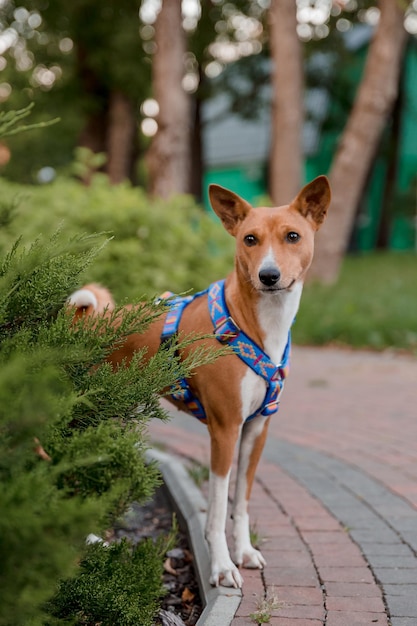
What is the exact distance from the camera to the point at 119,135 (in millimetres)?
18266

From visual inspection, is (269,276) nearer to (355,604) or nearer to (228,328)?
(228,328)

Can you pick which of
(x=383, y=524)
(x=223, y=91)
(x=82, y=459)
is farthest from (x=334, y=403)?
(x=223, y=91)

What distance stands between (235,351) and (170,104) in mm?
9724

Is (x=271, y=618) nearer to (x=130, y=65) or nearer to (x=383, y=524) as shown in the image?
(x=383, y=524)

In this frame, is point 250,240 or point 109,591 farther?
point 250,240

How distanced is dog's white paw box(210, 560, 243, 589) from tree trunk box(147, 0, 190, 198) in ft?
30.9

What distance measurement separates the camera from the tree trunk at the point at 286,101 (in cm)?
1264

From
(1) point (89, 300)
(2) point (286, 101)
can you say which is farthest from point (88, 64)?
(1) point (89, 300)

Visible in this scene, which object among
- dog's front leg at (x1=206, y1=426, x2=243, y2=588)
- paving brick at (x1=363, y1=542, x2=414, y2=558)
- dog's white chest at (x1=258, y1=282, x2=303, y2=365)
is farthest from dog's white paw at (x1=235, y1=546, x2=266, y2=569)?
dog's white chest at (x1=258, y1=282, x2=303, y2=365)

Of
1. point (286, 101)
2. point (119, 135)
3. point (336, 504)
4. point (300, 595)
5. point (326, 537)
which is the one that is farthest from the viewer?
point (119, 135)

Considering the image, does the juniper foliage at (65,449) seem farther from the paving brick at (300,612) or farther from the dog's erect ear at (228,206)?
the dog's erect ear at (228,206)

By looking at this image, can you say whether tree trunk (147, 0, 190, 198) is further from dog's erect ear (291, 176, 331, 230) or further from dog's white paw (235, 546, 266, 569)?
dog's white paw (235, 546, 266, 569)

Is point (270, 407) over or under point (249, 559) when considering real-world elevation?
over

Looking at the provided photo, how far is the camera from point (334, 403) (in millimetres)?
7008
